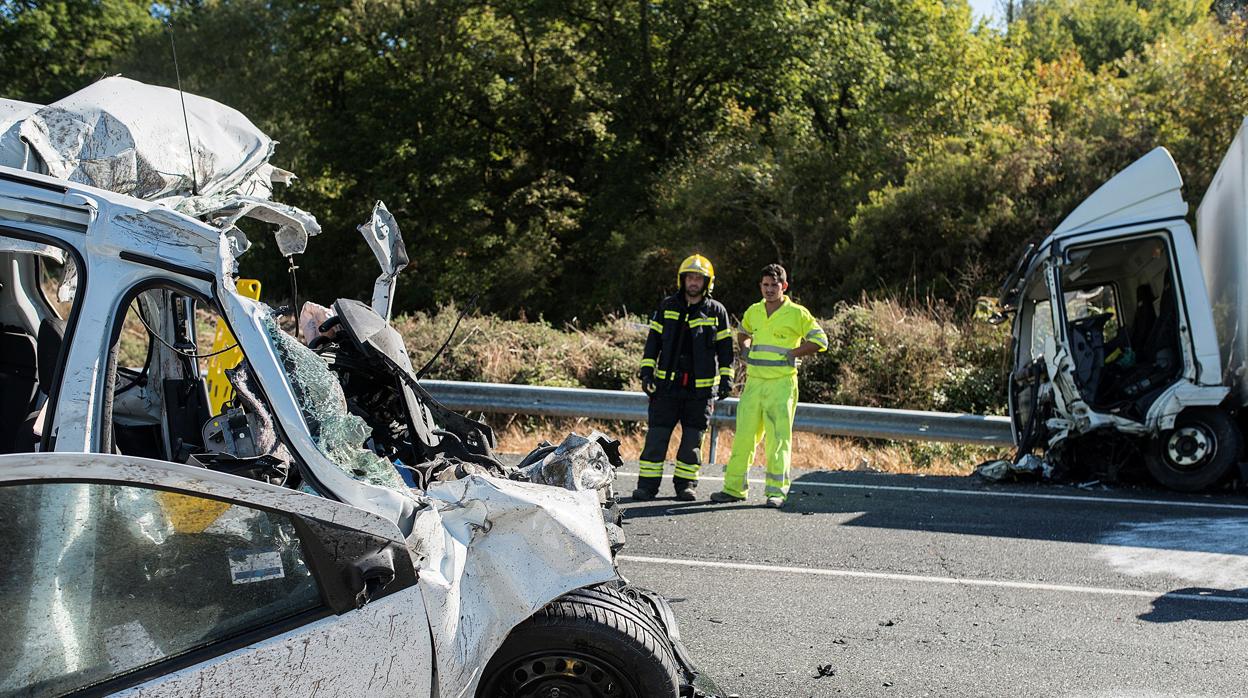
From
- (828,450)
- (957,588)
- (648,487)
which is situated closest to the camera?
(957,588)

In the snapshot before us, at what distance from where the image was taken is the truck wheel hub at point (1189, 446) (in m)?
8.52

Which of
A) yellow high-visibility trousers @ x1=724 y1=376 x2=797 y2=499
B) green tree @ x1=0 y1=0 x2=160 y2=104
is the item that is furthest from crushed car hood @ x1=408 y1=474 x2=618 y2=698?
green tree @ x1=0 y1=0 x2=160 y2=104

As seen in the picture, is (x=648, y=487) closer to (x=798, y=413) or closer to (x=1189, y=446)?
(x=798, y=413)

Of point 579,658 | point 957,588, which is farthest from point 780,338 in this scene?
point 579,658

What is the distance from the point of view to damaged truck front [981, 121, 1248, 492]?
8562 mm

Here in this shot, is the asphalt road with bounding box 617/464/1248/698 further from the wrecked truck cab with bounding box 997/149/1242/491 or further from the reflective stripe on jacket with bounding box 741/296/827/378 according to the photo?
the reflective stripe on jacket with bounding box 741/296/827/378

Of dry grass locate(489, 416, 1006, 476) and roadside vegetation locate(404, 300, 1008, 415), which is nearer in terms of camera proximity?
dry grass locate(489, 416, 1006, 476)

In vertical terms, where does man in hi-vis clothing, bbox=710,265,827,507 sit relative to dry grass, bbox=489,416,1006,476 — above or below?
above

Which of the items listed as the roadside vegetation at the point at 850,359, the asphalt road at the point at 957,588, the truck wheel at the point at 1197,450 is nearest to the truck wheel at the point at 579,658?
the asphalt road at the point at 957,588

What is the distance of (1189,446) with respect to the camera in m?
8.58

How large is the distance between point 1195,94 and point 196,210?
1716cm

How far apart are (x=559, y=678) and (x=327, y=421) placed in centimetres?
106

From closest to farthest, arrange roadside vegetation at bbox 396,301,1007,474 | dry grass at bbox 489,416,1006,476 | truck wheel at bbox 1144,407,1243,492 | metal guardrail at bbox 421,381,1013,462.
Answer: truck wheel at bbox 1144,407,1243,492 < metal guardrail at bbox 421,381,1013,462 < dry grass at bbox 489,416,1006,476 < roadside vegetation at bbox 396,301,1007,474

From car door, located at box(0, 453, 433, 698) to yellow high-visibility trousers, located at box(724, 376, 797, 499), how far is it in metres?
5.21
